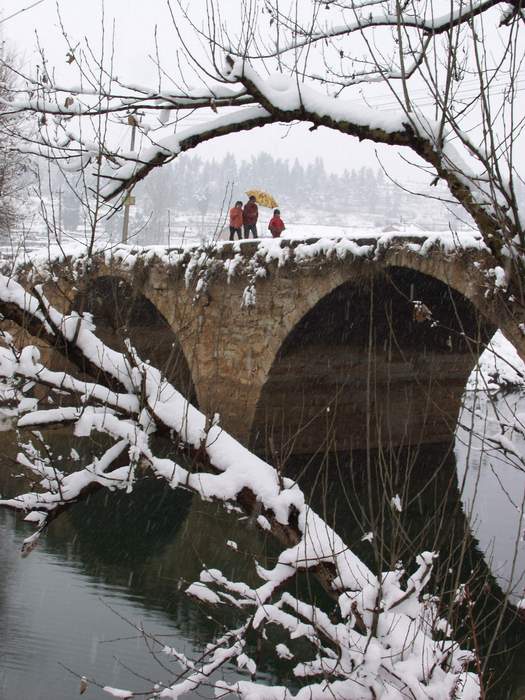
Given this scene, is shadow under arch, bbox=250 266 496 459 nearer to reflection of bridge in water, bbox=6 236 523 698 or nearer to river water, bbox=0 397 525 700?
reflection of bridge in water, bbox=6 236 523 698

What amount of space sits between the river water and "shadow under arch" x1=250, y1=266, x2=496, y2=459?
103cm

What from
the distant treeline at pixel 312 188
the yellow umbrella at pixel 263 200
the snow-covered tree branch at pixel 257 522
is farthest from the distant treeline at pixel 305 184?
the snow-covered tree branch at pixel 257 522

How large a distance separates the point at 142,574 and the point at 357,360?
17.1 ft

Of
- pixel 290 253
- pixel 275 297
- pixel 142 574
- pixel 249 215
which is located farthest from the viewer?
pixel 249 215

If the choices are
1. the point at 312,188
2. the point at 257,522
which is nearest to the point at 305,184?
the point at 312,188

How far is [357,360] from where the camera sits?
11984 mm

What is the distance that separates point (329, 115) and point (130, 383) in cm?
103

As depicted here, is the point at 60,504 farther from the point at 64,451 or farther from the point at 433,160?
the point at 64,451

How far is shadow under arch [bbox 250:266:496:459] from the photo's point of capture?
35.0ft

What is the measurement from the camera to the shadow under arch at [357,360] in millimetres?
10664

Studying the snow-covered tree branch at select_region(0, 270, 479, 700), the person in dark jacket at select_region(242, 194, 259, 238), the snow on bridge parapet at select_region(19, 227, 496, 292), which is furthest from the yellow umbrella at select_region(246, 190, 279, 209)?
the snow-covered tree branch at select_region(0, 270, 479, 700)

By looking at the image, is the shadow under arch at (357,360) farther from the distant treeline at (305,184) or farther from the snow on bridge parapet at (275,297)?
the distant treeline at (305,184)

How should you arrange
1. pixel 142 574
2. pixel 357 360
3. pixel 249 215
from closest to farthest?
pixel 142 574 < pixel 357 360 < pixel 249 215

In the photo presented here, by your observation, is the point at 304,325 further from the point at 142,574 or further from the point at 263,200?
the point at 263,200
